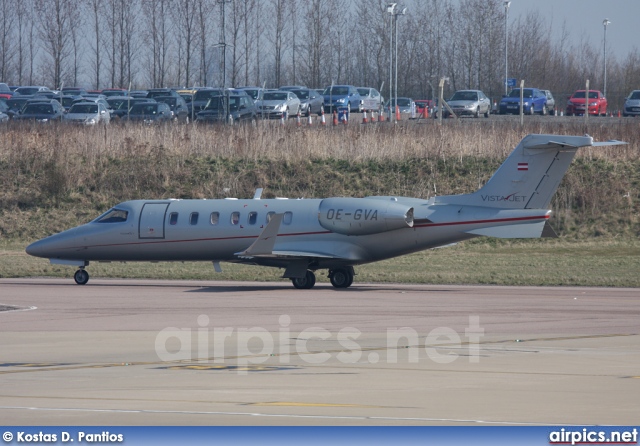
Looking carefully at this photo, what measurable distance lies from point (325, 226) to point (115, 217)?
6325 mm

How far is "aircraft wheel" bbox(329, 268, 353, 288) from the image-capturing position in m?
27.8

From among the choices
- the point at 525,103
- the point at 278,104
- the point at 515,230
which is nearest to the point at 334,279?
the point at 515,230

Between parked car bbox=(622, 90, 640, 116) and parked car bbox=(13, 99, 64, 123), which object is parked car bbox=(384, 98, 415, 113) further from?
parked car bbox=(13, 99, 64, 123)

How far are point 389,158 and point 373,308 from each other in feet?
84.7

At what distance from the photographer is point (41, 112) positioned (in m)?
59.4

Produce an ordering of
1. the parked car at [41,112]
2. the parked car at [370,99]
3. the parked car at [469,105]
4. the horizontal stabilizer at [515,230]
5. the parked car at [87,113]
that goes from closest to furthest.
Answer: the horizontal stabilizer at [515,230]
the parked car at [87,113]
the parked car at [41,112]
the parked car at [469,105]
the parked car at [370,99]

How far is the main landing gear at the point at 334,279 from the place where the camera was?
2762 centimetres

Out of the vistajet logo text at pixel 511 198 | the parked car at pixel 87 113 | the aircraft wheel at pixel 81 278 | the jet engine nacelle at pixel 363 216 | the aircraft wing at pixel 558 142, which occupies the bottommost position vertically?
the aircraft wheel at pixel 81 278

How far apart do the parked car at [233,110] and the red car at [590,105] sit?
76.9 feet

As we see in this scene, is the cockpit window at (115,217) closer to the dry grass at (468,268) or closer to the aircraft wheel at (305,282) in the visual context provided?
the dry grass at (468,268)

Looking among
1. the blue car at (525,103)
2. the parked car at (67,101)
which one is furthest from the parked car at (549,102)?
the parked car at (67,101)

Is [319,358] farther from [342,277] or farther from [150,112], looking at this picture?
[150,112]

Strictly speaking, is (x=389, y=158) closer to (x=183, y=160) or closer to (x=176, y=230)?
(x=183, y=160)

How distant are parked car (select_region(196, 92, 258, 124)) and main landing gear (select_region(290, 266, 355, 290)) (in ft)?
105
